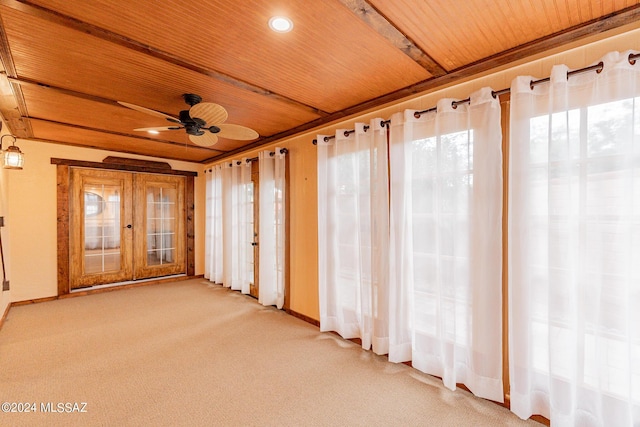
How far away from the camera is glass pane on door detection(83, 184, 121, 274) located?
522 cm

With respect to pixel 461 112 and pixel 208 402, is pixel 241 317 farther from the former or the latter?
pixel 461 112

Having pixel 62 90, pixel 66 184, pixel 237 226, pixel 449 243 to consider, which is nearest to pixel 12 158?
pixel 62 90

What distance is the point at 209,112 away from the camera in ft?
8.25

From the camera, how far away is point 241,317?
158 inches

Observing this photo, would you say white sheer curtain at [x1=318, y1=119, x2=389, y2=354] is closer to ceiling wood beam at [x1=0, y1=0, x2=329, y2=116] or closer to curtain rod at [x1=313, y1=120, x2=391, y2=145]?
curtain rod at [x1=313, y1=120, x2=391, y2=145]

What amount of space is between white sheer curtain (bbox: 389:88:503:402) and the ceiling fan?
153 centimetres

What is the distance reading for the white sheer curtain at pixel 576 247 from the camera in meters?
1.67

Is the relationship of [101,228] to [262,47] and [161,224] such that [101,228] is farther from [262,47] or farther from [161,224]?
[262,47]

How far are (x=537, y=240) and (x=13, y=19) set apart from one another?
3536 millimetres

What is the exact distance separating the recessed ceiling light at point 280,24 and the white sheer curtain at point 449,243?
1.30 meters

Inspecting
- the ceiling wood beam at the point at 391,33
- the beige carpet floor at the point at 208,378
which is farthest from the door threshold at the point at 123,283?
the ceiling wood beam at the point at 391,33

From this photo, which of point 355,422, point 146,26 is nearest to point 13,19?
point 146,26

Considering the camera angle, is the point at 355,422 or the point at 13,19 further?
the point at 355,422

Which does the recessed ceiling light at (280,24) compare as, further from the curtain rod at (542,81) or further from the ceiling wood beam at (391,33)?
the curtain rod at (542,81)
